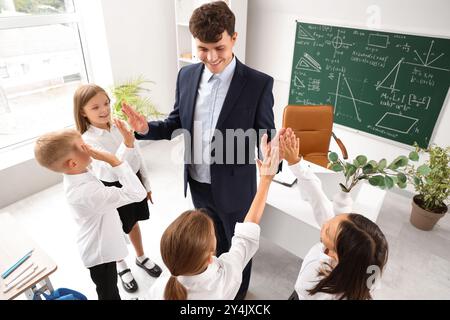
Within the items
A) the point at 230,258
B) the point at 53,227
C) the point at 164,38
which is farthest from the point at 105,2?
the point at 230,258

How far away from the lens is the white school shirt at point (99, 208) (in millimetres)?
1425

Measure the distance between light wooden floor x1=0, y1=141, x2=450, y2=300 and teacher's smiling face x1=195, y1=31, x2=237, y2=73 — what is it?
3.85 feet

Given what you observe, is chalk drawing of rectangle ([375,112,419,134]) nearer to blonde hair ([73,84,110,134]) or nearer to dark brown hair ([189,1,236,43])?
dark brown hair ([189,1,236,43])

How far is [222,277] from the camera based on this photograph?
1078mm

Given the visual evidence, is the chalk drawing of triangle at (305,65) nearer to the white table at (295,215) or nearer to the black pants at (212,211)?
the white table at (295,215)

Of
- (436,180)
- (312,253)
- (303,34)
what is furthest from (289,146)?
(303,34)

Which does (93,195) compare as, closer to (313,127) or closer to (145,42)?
(313,127)

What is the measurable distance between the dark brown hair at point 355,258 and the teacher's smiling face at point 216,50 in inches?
34.9

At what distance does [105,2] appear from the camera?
10.5 ft

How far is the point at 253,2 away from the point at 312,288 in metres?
3.52

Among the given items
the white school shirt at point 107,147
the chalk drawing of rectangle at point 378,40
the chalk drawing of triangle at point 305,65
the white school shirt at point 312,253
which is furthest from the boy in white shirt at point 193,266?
the chalk drawing of triangle at point 305,65

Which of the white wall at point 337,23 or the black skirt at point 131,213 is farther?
the white wall at point 337,23

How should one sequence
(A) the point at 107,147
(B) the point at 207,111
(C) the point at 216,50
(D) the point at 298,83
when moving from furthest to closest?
(D) the point at 298,83
(A) the point at 107,147
(B) the point at 207,111
(C) the point at 216,50

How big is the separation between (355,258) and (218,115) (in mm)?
916
